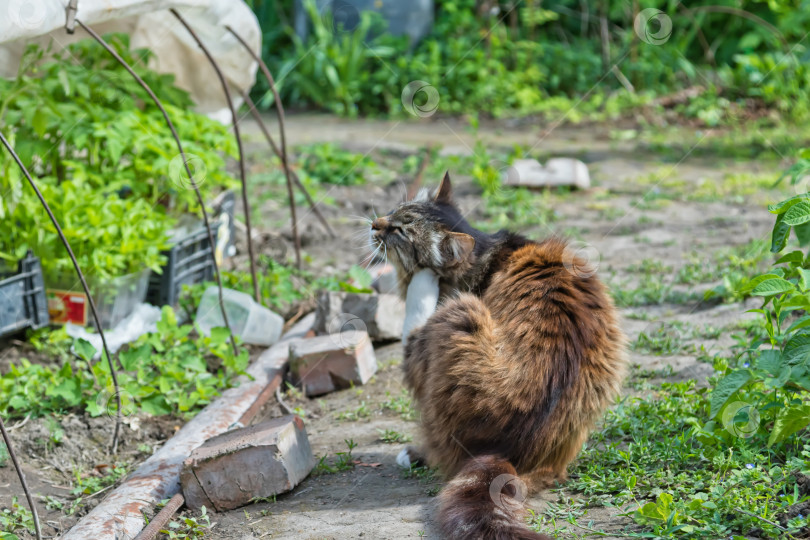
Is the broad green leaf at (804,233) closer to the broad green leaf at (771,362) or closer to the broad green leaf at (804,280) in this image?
the broad green leaf at (804,280)

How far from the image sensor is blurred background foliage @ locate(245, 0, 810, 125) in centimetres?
1012

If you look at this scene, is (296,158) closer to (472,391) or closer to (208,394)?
(208,394)

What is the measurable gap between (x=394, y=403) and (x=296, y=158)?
4566 mm

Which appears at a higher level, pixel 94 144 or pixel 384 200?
pixel 94 144

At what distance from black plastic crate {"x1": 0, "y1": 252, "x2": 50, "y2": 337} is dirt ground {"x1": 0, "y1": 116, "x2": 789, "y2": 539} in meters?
0.76

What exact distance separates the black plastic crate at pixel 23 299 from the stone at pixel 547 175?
405 centimetres

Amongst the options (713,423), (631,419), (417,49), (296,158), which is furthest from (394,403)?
(417,49)

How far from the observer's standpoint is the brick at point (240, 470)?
2840 mm

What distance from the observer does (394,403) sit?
145 inches

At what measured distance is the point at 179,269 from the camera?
463 centimetres
